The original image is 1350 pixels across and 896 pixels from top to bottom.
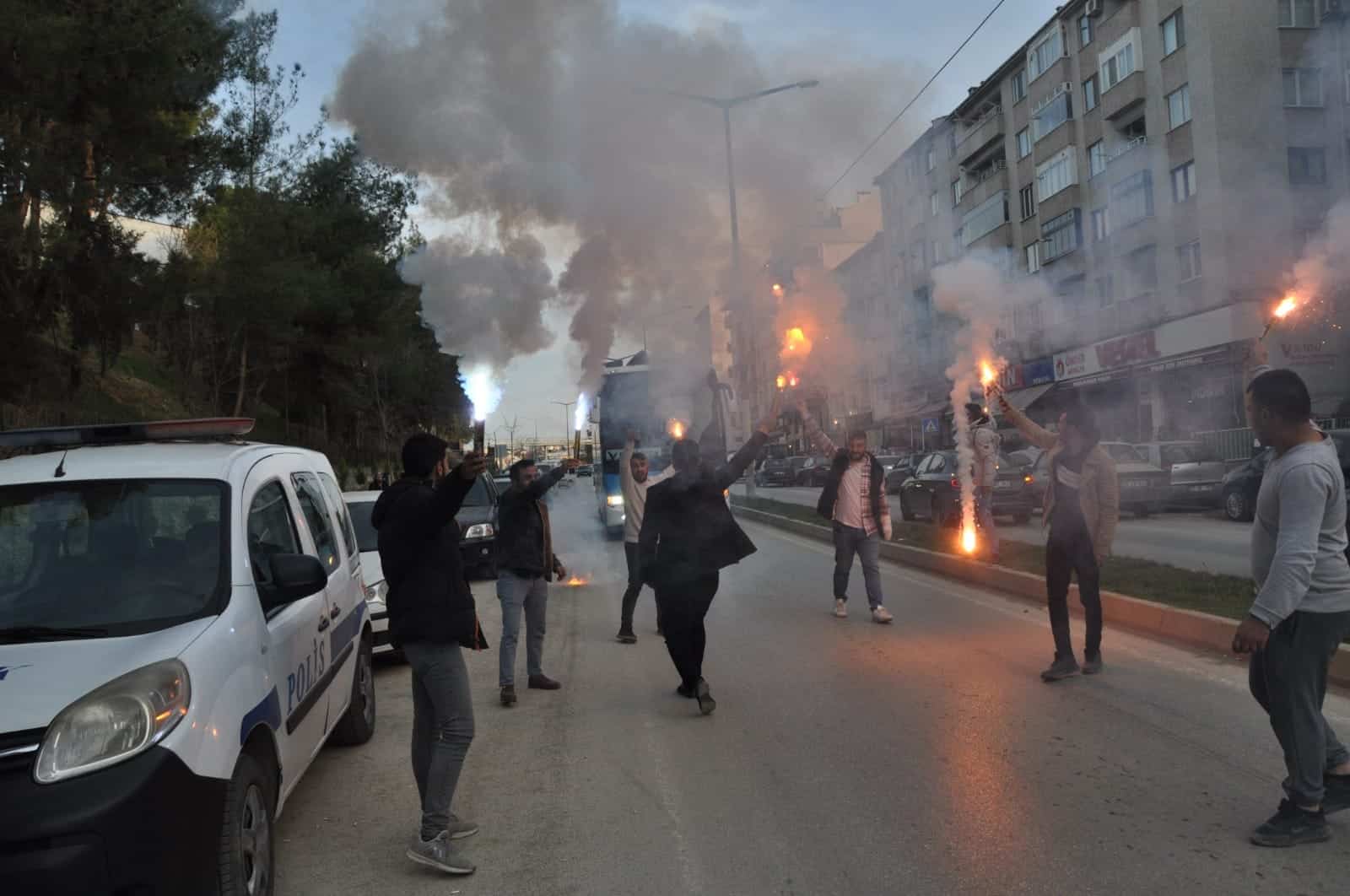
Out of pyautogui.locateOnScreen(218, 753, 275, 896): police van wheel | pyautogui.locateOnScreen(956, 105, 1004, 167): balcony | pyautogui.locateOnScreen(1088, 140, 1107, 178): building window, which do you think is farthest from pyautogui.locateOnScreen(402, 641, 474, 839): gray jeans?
pyautogui.locateOnScreen(956, 105, 1004, 167): balcony

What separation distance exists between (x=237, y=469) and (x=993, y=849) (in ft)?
11.7

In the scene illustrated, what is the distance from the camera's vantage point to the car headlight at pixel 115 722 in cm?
319

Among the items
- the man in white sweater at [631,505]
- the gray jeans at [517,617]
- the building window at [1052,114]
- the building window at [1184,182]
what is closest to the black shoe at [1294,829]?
the gray jeans at [517,617]

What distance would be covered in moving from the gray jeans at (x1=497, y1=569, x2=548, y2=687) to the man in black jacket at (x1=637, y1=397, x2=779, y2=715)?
1.25 meters

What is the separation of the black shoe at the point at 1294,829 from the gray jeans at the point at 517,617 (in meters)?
4.72

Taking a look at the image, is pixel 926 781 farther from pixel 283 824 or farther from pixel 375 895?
pixel 283 824

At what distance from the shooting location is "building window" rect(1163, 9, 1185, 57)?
88.2ft

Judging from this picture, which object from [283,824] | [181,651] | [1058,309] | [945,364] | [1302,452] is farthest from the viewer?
[945,364]

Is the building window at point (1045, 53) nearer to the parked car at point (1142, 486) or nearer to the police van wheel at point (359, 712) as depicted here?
the parked car at point (1142, 486)

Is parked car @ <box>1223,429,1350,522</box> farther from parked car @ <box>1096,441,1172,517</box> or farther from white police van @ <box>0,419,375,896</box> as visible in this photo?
white police van @ <box>0,419,375,896</box>

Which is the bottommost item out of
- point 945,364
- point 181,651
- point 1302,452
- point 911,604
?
point 911,604

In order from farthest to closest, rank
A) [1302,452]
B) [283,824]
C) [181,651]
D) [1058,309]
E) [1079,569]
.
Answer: [1058,309] < [1079,569] < [283,824] < [1302,452] < [181,651]

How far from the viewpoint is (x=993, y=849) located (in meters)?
4.29

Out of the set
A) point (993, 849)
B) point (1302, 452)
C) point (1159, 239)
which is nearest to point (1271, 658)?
point (1302, 452)
